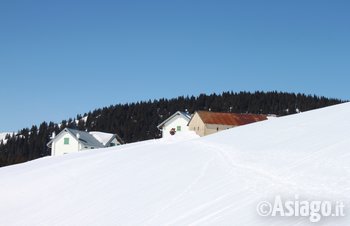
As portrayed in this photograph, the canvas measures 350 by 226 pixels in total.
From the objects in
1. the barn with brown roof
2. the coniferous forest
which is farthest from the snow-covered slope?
the coniferous forest

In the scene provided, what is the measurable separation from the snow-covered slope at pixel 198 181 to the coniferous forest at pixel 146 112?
124 metres

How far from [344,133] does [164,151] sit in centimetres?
1022

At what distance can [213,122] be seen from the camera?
7775 centimetres

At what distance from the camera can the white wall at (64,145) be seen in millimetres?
86312

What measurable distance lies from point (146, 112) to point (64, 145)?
99260mm

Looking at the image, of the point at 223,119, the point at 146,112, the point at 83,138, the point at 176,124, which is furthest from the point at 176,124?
the point at 146,112

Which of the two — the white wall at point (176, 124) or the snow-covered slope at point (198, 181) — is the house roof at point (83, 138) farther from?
the snow-covered slope at point (198, 181)

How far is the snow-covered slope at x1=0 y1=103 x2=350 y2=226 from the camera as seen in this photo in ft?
44.1

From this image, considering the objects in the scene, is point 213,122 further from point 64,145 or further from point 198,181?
point 198,181

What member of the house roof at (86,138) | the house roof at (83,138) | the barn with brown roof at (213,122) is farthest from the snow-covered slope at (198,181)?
the house roof at (86,138)

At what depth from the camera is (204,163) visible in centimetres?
2062

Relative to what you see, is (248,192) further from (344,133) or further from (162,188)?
(344,133)

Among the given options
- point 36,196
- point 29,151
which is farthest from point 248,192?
point 29,151

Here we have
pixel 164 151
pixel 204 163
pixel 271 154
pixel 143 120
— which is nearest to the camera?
pixel 271 154
